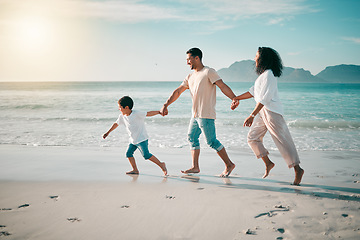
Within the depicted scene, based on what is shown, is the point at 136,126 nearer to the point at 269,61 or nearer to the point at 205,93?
the point at 205,93

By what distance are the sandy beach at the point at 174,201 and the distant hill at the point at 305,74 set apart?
395 feet

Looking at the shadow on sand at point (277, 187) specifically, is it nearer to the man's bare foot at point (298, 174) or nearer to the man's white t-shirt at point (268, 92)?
the man's bare foot at point (298, 174)

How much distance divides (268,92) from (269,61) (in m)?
0.46

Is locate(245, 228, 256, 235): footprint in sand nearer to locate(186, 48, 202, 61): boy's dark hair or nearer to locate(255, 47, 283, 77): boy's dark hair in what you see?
locate(255, 47, 283, 77): boy's dark hair

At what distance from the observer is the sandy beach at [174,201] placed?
2.74 meters

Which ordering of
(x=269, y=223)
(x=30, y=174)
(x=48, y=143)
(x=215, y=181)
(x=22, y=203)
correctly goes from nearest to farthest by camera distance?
(x=269, y=223) → (x=22, y=203) → (x=215, y=181) → (x=30, y=174) → (x=48, y=143)

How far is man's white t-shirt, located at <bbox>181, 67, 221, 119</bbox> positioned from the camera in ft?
14.5

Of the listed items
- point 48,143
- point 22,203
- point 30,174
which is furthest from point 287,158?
point 48,143

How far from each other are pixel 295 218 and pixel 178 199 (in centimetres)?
133

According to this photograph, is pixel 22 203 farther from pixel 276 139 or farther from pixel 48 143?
pixel 48 143

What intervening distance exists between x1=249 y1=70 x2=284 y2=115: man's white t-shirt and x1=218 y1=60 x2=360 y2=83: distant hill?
397 feet

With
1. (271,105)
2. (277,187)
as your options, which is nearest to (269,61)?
(271,105)

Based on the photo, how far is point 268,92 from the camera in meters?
3.83

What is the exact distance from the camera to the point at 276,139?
401cm
